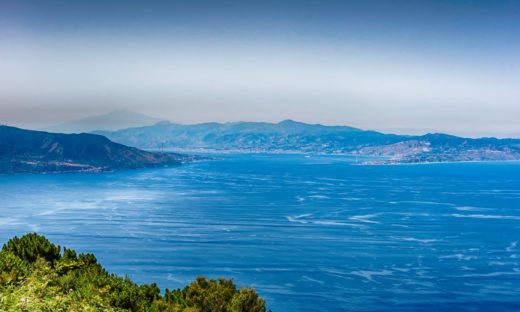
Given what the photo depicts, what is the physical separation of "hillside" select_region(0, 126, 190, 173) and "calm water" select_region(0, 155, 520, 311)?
4242 centimetres

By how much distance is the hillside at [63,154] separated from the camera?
135 metres

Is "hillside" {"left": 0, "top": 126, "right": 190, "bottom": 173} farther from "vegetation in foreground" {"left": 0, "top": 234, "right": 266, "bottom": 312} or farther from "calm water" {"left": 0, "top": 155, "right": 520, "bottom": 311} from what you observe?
"vegetation in foreground" {"left": 0, "top": 234, "right": 266, "bottom": 312}

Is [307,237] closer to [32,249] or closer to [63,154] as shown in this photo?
[32,249]

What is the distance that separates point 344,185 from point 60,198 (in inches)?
2030

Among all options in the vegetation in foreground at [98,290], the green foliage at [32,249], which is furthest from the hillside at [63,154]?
the vegetation in foreground at [98,290]

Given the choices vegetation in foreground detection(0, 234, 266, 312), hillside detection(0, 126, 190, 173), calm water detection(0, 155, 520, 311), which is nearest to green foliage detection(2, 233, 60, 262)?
vegetation in foreground detection(0, 234, 266, 312)

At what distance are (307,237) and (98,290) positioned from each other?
3539 centimetres

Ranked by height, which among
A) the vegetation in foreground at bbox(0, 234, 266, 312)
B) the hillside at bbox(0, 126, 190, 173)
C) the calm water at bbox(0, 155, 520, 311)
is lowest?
the calm water at bbox(0, 155, 520, 311)

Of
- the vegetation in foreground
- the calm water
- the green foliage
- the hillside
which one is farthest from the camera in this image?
the hillside

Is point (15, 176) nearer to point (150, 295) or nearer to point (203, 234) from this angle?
point (203, 234)

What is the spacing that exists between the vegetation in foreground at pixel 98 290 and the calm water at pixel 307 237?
1274 centimetres

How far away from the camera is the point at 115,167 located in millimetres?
147875

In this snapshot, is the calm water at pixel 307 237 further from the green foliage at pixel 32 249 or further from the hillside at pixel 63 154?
the hillside at pixel 63 154

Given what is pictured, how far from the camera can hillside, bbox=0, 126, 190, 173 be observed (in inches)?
5315
